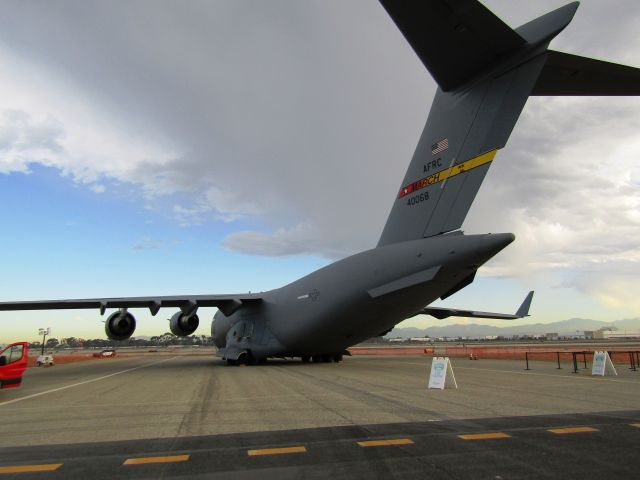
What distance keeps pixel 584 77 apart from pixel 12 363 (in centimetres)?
1384

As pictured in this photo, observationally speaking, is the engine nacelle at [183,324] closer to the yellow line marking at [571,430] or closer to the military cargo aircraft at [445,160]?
the military cargo aircraft at [445,160]

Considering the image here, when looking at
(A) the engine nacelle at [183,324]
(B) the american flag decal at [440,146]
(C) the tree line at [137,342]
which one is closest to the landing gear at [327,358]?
(A) the engine nacelle at [183,324]

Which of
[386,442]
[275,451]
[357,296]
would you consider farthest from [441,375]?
[275,451]

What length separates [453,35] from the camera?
848 cm

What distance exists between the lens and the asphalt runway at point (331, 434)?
4.00 m

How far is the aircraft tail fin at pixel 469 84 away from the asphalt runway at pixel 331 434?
4.56 m

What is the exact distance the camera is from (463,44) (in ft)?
29.3

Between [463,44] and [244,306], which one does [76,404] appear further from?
[244,306]

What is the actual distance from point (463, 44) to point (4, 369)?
12356 mm

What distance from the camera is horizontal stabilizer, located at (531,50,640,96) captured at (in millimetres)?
8242

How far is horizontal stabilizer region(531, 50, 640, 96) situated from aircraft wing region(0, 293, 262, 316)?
14.3 metres

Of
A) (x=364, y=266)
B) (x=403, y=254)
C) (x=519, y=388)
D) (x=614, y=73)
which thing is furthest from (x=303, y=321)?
(x=614, y=73)

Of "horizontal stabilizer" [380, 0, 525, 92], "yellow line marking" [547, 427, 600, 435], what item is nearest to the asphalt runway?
"yellow line marking" [547, 427, 600, 435]

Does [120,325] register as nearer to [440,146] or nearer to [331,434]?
[440,146]
